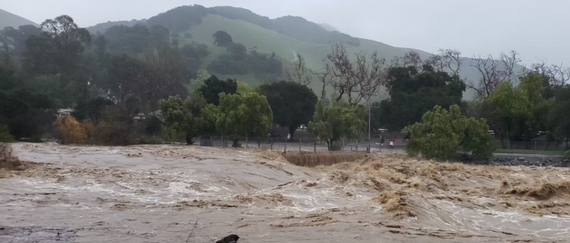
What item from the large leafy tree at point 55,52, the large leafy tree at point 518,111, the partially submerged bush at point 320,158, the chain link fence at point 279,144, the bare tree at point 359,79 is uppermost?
the large leafy tree at point 55,52

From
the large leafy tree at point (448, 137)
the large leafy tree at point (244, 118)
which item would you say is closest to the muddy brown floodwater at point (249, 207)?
the large leafy tree at point (448, 137)

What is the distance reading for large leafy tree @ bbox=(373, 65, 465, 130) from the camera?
58.3 m

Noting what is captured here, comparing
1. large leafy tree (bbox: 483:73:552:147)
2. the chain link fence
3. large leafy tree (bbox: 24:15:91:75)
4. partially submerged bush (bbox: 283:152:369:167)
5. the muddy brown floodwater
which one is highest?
large leafy tree (bbox: 24:15:91:75)

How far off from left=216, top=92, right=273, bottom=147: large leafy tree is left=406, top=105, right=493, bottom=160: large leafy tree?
38.0ft

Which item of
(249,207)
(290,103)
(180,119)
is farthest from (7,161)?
(290,103)

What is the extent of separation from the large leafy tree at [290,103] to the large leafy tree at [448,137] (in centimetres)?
1600

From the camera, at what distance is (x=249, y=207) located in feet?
53.7

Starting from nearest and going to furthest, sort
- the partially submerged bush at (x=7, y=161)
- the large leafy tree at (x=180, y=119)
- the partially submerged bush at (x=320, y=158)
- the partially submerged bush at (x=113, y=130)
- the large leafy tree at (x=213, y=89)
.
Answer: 1. the partially submerged bush at (x=7, y=161)
2. the partially submerged bush at (x=320, y=158)
3. the partially submerged bush at (x=113, y=130)
4. the large leafy tree at (x=180, y=119)
5. the large leafy tree at (x=213, y=89)

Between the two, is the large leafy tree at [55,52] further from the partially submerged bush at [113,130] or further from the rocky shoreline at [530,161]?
the rocky shoreline at [530,161]

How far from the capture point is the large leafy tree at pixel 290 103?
60594 mm

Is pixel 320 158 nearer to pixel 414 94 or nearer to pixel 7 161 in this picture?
pixel 414 94

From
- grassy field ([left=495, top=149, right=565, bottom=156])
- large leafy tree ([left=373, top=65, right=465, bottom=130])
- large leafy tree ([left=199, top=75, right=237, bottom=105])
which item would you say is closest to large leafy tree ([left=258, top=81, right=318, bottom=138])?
large leafy tree ([left=199, top=75, right=237, bottom=105])

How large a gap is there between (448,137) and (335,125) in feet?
28.4

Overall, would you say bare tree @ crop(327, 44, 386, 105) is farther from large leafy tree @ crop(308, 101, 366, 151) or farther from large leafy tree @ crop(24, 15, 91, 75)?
large leafy tree @ crop(24, 15, 91, 75)
